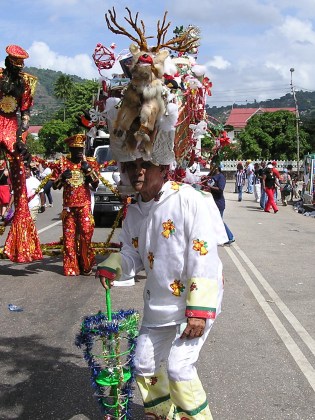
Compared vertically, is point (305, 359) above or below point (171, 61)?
below

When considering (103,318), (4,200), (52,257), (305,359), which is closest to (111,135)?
(103,318)

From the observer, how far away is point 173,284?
358 cm

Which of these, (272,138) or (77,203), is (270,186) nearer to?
(77,203)

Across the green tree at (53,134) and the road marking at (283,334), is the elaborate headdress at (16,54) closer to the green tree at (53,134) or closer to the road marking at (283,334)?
the road marking at (283,334)

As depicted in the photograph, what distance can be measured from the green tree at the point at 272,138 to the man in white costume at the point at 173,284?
62400mm

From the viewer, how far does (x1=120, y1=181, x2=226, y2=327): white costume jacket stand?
11.3 feet

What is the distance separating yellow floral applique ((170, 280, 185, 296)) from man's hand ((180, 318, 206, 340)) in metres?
0.21

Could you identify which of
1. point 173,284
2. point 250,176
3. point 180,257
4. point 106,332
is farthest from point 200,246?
point 250,176

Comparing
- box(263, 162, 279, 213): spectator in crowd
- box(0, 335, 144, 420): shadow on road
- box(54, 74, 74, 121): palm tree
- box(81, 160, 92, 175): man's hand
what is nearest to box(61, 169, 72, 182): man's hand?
box(81, 160, 92, 175): man's hand

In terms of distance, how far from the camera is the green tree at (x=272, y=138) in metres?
65.5

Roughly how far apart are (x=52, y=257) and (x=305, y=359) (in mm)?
6408

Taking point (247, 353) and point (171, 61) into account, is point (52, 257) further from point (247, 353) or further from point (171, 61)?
point (171, 61)

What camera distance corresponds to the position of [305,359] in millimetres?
5484

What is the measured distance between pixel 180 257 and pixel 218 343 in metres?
2.70
